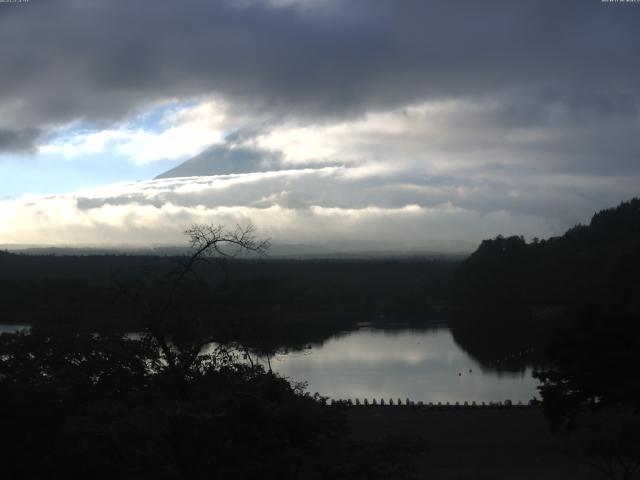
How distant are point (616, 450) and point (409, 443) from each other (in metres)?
5.89

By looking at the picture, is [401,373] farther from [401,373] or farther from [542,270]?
[542,270]

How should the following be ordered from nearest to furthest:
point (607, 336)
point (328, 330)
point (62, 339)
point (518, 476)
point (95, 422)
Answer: point (95, 422), point (62, 339), point (518, 476), point (607, 336), point (328, 330)

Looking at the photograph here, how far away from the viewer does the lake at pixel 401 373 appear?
83.9 ft

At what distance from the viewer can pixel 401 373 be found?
1188 inches

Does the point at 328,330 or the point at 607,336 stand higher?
the point at 607,336

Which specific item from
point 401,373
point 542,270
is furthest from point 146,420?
point 542,270

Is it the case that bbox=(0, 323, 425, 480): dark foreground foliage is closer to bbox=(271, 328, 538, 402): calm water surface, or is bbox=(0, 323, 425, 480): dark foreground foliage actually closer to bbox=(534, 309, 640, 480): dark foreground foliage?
bbox=(534, 309, 640, 480): dark foreground foliage

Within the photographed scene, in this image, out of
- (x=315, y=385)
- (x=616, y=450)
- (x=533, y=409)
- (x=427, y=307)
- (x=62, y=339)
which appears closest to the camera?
(x=62, y=339)

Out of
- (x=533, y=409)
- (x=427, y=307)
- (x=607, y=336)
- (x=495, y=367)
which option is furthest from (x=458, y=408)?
(x=427, y=307)

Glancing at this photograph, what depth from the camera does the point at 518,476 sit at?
43.4 feet

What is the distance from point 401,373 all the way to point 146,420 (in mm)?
25271

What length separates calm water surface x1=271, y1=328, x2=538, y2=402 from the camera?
2561 centimetres

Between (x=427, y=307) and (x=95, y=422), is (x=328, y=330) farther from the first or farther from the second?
(x=95, y=422)

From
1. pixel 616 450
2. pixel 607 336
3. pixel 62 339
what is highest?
pixel 62 339
